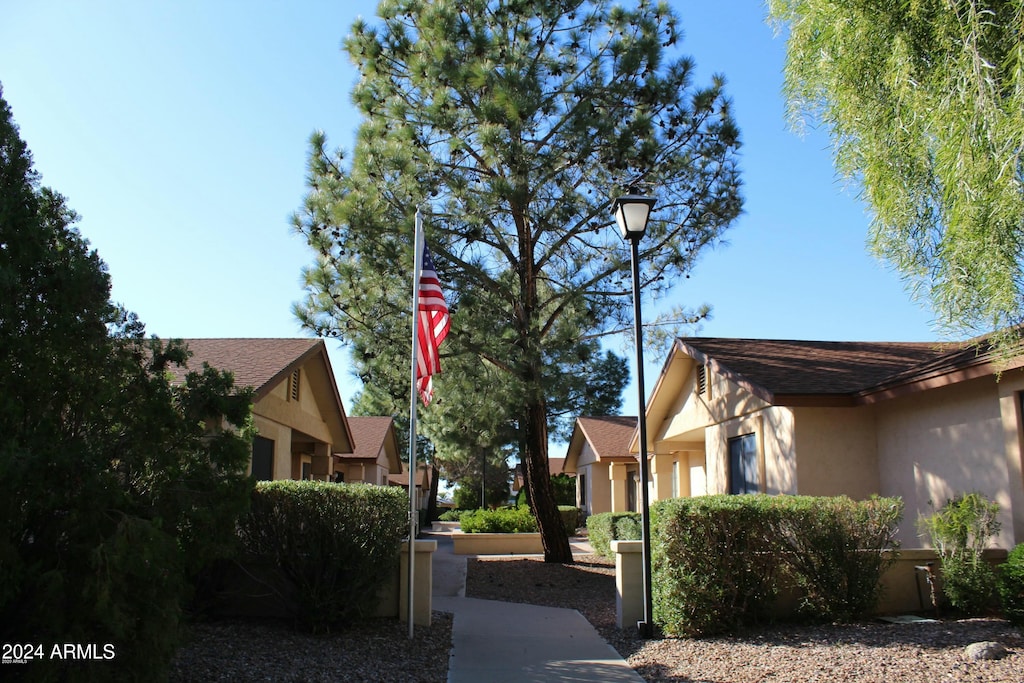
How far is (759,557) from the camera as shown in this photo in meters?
8.85

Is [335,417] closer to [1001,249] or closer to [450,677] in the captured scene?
[450,677]

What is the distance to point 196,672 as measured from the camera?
21.9 ft

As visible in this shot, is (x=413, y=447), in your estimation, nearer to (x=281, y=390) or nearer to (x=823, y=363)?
(x=281, y=390)

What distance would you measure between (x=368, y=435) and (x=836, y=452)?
21.9m

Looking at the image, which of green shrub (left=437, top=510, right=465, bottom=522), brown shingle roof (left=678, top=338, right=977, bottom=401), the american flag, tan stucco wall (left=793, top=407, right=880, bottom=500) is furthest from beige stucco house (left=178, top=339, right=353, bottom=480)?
green shrub (left=437, top=510, right=465, bottom=522)

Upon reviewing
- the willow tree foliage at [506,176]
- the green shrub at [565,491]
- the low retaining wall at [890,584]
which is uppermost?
the willow tree foliage at [506,176]

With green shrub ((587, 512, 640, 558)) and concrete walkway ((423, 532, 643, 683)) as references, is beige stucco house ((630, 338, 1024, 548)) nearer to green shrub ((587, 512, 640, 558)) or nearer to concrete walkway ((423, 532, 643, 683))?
green shrub ((587, 512, 640, 558))

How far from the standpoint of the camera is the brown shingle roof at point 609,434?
31.1 metres

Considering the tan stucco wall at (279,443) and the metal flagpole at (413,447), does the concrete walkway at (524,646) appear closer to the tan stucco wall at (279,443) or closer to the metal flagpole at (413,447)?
the metal flagpole at (413,447)

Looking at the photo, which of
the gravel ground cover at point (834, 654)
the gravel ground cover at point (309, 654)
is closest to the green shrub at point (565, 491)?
the gravel ground cover at point (834, 654)

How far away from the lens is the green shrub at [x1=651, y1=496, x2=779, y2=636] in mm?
8680

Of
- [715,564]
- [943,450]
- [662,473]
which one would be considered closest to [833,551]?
[715,564]

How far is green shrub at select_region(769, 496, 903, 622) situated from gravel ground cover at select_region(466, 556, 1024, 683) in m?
0.30

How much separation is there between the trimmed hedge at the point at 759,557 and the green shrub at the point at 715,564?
0.01 meters
